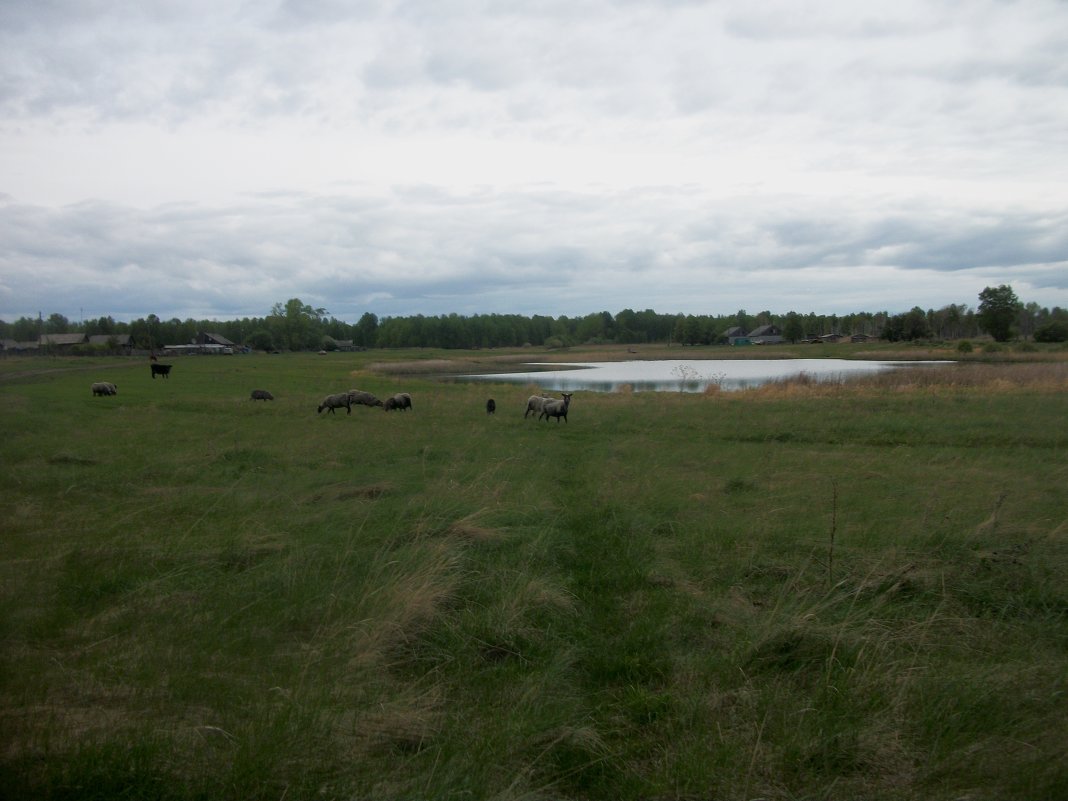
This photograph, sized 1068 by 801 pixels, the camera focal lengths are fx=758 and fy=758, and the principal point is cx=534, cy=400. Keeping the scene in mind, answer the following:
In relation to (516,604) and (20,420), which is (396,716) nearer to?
(516,604)

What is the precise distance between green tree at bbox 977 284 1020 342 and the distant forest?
0.62ft

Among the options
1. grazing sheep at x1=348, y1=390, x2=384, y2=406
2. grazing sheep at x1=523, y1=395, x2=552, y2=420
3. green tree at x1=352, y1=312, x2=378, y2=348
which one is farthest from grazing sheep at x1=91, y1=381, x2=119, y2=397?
green tree at x1=352, y1=312, x2=378, y2=348

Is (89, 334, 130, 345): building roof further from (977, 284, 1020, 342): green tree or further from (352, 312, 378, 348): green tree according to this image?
(352, 312, 378, 348): green tree

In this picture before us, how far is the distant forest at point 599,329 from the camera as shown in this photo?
113 meters

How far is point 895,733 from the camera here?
5152 mm

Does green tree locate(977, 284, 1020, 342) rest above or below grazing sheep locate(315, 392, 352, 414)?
above

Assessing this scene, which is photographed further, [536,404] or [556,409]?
[536,404]

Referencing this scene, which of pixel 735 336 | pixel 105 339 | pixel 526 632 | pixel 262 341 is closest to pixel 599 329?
pixel 735 336

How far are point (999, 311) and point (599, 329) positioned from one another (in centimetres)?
10451

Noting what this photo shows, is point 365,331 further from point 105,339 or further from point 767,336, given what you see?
point 105,339

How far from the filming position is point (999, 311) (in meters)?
99.9

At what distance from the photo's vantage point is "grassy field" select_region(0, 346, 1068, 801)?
4.72 meters

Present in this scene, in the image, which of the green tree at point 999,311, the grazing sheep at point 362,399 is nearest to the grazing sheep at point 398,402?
the grazing sheep at point 362,399

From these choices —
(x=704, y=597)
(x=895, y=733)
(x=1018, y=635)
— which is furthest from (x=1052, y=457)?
(x=895, y=733)
